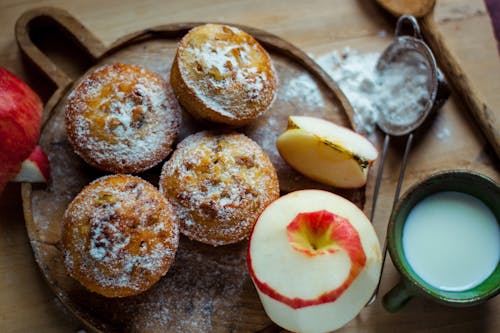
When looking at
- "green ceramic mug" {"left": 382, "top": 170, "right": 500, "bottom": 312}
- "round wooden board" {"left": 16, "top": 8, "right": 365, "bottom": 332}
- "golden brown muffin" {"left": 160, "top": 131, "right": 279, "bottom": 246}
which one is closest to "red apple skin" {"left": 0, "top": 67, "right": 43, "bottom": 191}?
"round wooden board" {"left": 16, "top": 8, "right": 365, "bottom": 332}

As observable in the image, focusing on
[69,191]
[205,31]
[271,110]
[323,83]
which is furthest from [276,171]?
[69,191]

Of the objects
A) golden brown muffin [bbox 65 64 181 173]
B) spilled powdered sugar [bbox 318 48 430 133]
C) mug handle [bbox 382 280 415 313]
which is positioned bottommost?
mug handle [bbox 382 280 415 313]

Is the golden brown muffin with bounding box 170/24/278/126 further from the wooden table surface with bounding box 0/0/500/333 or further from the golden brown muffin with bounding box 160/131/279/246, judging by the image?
the wooden table surface with bounding box 0/0/500/333

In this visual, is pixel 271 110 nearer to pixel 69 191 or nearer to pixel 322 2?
pixel 322 2

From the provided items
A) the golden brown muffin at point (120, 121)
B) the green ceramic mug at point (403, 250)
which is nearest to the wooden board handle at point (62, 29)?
the golden brown muffin at point (120, 121)

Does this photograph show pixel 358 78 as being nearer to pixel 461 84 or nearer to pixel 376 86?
pixel 376 86

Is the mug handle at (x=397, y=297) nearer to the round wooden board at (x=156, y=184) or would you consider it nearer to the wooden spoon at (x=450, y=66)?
the round wooden board at (x=156, y=184)
